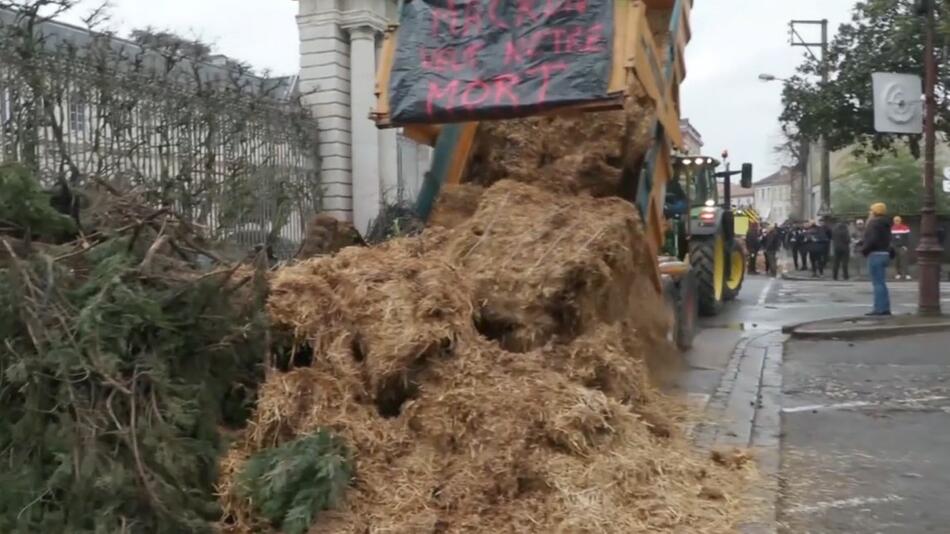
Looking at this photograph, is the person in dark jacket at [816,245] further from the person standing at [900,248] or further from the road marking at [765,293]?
the road marking at [765,293]

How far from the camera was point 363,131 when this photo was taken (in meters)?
18.5

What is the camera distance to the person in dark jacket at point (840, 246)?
83.6 ft

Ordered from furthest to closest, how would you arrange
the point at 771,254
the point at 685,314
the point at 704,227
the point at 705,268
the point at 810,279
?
the point at 771,254, the point at 810,279, the point at 704,227, the point at 705,268, the point at 685,314

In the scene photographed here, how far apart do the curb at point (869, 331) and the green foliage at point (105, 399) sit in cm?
900

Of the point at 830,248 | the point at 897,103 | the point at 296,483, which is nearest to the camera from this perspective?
the point at 296,483

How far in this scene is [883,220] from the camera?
545 inches

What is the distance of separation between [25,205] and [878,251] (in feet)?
37.5

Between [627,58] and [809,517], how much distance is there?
3199 mm

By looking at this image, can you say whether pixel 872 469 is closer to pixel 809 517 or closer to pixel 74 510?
pixel 809 517

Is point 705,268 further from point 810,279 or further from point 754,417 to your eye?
point 810,279

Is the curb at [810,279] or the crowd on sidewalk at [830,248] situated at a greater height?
the crowd on sidewalk at [830,248]

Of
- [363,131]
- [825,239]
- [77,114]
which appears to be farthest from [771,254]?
[77,114]

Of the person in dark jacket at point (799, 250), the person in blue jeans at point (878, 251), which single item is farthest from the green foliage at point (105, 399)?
the person in dark jacket at point (799, 250)

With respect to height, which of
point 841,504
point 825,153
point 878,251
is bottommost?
point 841,504
